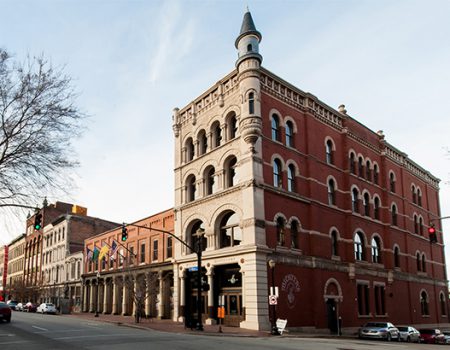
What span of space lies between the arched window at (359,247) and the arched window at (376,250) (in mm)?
2309

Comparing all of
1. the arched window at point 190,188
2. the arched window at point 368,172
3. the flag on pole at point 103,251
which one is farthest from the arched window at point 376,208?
the flag on pole at point 103,251

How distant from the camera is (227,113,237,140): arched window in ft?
111

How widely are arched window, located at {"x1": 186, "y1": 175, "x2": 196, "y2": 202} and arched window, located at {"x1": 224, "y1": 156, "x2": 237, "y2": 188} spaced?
474 cm

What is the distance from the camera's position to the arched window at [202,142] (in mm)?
36906

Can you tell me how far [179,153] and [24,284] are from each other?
52.4 meters

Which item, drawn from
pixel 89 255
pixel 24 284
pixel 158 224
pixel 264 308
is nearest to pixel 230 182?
pixel 264 308

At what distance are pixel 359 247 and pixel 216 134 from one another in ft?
52.7

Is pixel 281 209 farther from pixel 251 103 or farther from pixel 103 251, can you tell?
pixel 103 251

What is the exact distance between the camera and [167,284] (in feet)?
140

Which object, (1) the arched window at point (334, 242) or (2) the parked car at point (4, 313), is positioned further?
(1) the arched window at point (334, 242)

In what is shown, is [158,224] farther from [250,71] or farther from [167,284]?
[250,71]

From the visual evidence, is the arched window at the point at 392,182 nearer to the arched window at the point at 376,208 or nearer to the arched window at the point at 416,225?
the arched window at the point at 376,208

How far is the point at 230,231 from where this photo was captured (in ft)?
106

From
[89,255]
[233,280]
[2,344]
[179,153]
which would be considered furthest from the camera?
[89,255]
